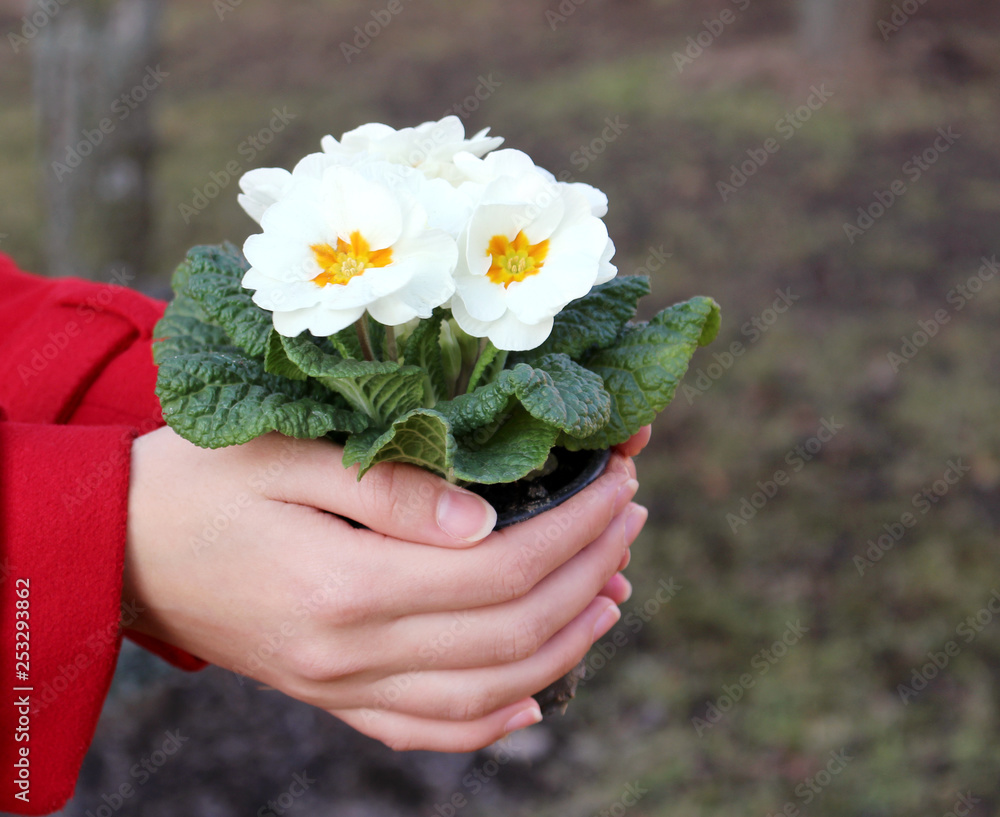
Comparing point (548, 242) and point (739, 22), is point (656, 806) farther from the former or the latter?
point (739, 22)

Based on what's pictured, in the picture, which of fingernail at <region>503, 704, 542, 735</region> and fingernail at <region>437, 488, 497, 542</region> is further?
fingernail at <region>503, 704, 542, 735</region>

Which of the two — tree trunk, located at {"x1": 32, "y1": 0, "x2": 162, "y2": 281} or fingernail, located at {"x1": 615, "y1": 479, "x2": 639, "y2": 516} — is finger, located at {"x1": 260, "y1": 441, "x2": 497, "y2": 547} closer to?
fingernail, located at {"x1": 615, "y1": 479, "x2": 639, "y2": 516}

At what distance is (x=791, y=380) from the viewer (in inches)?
156

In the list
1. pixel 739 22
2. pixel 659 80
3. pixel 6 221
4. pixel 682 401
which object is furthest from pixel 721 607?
pixel 739 22

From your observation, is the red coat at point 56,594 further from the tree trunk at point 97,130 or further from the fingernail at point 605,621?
the tree trunk at point 97,130

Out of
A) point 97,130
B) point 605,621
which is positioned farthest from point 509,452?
point 97,130

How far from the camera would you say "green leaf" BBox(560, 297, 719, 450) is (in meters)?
1.23

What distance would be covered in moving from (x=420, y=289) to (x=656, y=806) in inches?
77.3

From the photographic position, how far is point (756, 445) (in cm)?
364

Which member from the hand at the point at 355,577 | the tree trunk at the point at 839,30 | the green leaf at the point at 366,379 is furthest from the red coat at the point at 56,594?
the tree trunk at the point at 839,30

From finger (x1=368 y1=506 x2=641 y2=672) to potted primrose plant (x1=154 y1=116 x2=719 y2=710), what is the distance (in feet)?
0.40

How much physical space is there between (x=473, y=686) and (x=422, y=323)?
493 mm

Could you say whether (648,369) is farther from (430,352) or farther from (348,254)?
(348,254)

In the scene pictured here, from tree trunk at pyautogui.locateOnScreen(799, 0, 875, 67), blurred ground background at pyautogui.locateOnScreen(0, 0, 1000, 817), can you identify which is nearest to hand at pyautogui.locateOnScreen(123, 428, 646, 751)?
blurred ground background at pyautogui.locateOnScreen(0, 0, 1000, 817)
